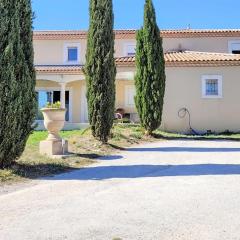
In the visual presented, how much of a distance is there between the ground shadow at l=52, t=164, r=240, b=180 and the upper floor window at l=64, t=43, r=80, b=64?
20.7 meters

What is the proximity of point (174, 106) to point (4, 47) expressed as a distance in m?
14.2

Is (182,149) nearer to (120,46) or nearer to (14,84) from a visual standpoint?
(14,84)

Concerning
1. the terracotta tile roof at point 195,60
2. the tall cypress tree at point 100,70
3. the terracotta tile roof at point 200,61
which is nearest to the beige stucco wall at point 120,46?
the terracotta tile roof at point 195,60

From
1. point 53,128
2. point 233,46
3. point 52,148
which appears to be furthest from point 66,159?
point 233,46

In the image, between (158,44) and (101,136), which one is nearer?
(101,136)

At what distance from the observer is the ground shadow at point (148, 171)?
9023mm

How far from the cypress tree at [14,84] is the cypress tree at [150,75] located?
981cm

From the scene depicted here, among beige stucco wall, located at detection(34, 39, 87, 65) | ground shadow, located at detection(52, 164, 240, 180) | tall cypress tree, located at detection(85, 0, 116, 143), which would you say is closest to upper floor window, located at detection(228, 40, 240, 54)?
beige stucco wall, located at detection(34, 39, 87, 65)

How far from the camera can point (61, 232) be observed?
16.5 feet

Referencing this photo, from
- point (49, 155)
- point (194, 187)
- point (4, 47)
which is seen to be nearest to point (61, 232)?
point (194, 187)

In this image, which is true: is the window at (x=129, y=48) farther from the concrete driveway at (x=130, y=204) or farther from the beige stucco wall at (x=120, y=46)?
the concrete driveway at (x=130, y=204)

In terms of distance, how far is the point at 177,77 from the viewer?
2256 centimetres

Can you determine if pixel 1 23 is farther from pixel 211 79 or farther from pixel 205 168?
pixel 211 79

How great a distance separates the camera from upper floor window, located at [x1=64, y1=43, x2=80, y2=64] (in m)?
30.2
